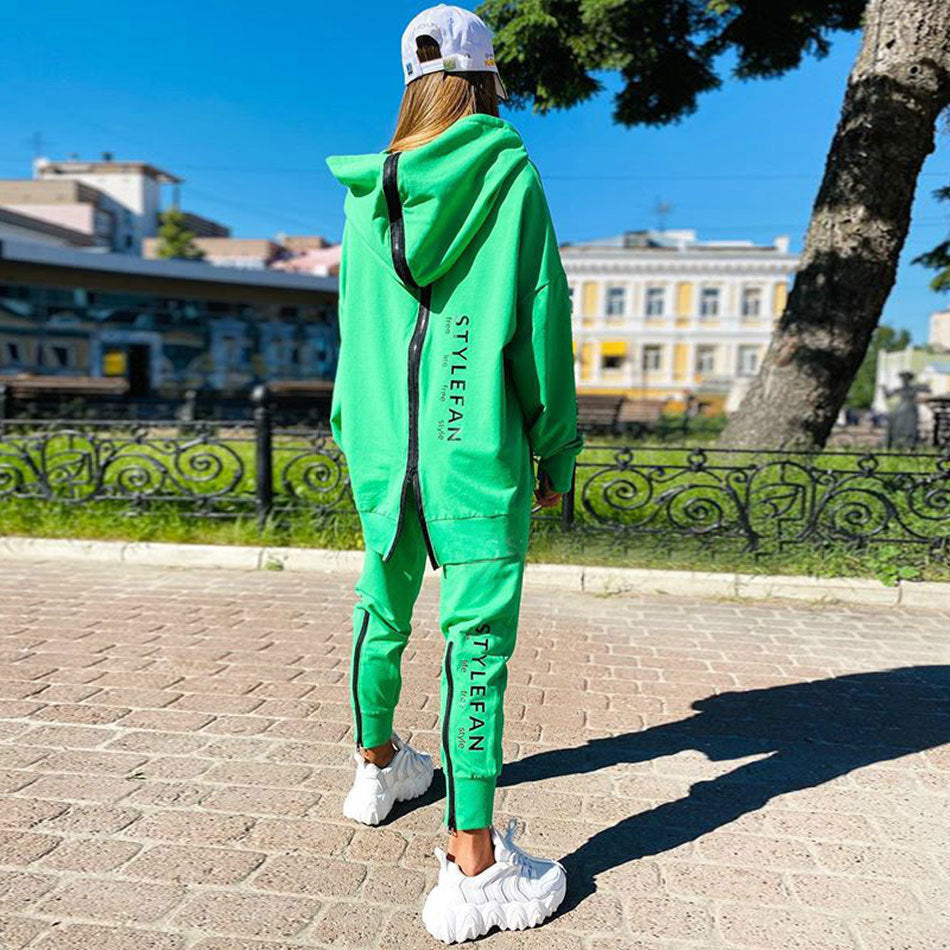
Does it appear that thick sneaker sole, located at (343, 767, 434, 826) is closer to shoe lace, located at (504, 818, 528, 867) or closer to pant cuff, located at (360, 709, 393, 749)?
pant cuff, located at (360, 709, 393, 749)

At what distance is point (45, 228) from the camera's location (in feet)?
159

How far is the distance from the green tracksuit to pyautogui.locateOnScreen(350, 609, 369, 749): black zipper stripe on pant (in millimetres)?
308

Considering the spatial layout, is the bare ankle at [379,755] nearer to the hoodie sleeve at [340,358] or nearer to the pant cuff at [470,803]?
the pant cuff at [470,803]

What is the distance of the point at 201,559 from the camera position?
623 centimetres

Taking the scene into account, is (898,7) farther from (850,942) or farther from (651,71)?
(850,942)

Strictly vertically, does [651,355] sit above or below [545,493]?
above

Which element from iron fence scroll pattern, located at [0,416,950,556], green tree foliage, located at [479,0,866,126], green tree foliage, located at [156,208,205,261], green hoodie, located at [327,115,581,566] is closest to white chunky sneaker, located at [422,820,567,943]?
green hoodie, located at [327,115,581,566]

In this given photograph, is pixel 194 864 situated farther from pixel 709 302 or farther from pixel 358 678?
pixel 709 302

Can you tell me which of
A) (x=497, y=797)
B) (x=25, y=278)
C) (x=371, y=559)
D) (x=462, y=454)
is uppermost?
(x=25, y=278)

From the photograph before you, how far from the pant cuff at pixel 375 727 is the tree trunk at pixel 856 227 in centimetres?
655

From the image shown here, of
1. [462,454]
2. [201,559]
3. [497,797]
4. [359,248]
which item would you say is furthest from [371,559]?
[201,559]

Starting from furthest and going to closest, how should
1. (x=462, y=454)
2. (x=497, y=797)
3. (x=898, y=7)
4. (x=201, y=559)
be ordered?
(x=898, y=7) < (x=201, y=559) < (x=497, y=797) < (x=462, y=454)

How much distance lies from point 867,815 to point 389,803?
62.0 inches

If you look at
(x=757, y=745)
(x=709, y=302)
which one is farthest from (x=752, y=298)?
(x=757, y=745)
